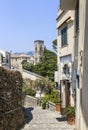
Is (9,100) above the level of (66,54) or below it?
below

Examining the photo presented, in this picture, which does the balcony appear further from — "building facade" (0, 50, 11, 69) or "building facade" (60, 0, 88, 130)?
"building facade" (0, 50, 11, 69)

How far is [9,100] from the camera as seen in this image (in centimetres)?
1353

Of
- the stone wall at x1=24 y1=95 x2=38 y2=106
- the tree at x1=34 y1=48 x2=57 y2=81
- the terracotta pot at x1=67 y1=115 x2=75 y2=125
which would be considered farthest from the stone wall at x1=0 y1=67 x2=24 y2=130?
the tree at x1=34 y1=48 x2=57 y2=81

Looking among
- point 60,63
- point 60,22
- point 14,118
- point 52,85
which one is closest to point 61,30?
point 60,22

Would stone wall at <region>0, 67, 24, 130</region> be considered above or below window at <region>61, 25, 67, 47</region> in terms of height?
below

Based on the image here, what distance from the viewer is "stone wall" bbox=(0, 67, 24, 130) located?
12273 mm

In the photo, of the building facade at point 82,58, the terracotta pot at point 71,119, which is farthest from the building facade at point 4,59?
the building facade at point 82,58

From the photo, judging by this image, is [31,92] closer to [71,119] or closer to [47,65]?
[71,119]

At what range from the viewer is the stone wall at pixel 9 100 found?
1227 cm

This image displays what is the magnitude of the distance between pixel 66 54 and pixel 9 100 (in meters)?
8.36

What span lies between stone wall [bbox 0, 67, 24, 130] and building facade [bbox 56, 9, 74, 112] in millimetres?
4226

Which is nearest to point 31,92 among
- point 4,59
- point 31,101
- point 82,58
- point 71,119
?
point 31,101

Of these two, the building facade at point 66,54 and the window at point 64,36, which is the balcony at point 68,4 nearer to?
the building facade at point 66,54

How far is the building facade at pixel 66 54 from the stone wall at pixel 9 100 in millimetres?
4226
